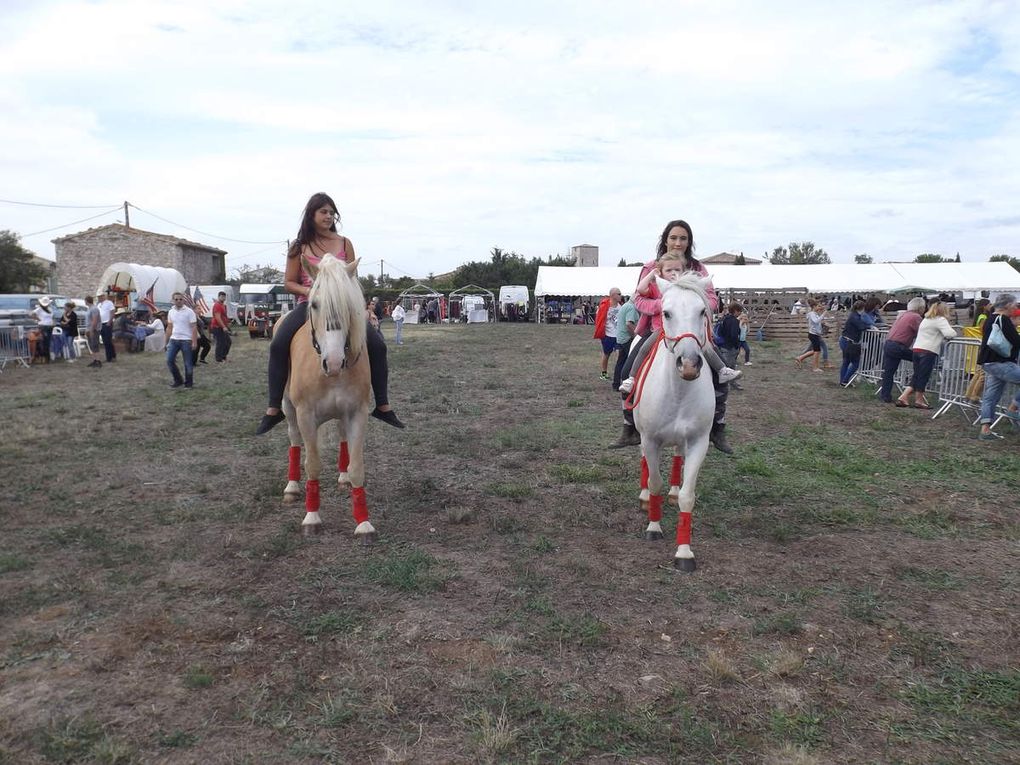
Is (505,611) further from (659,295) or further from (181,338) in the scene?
(181,338)

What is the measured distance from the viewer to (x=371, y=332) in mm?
5984

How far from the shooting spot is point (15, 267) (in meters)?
→ 50.8

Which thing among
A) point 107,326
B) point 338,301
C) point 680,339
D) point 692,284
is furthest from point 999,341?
point 107,326

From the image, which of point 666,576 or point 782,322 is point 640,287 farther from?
point 782,322

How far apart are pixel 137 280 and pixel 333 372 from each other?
28443 mm

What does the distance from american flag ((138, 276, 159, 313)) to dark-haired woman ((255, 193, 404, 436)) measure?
80.0ft

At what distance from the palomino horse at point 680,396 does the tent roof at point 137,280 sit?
27.4 m

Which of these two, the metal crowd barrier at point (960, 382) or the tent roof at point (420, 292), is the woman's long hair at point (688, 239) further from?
the tent roof at point (420, 292)

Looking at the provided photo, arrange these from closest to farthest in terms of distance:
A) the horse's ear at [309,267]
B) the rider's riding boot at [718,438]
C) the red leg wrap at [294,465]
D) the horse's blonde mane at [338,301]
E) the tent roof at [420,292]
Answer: the horse's blonde mane at [338,301]
the horse's ear at [309,267]
the rider's riding boot at [718,438]
the red leg wrap at [294,465]
the tent roof at [420,292]

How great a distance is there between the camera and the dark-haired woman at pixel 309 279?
19.0ft

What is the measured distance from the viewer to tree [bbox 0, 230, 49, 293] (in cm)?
5009

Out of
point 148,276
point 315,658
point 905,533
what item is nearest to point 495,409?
point 905,533

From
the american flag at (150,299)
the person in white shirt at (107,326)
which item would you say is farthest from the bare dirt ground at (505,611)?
the american flag at (150,299)

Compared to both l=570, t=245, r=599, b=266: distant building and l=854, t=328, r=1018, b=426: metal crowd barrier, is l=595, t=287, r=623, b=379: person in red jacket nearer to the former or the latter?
l=854, t=328, r=1018, b=426: metal crowd barrier
